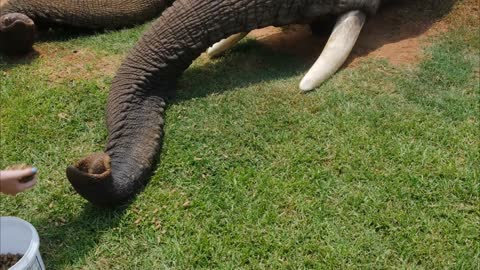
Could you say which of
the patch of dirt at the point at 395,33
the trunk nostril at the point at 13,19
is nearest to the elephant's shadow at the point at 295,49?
the patch of dirt at the point at 395,33

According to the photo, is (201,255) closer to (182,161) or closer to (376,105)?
(182,161)

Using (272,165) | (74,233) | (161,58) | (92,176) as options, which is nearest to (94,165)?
(92,176)

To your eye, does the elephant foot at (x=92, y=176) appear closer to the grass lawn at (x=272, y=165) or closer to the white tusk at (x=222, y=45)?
the grass lawn at (x=272, y=165)

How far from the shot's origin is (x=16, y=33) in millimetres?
5004

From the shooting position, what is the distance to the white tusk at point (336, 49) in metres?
4.45

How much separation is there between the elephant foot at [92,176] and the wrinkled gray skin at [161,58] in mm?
215

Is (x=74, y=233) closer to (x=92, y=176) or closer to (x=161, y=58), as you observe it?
(x=92, y=176)

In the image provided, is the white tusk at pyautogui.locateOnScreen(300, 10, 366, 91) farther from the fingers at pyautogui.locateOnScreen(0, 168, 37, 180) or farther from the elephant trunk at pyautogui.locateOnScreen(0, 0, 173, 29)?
the fingers at pyautogui.locateOnScreen(0, 168, 37, 180)

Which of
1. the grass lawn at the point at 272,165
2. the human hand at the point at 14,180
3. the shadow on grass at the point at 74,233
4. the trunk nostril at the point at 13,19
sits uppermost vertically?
the human hand at the point at 14,180

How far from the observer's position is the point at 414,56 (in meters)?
4.81

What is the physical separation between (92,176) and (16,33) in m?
2.42

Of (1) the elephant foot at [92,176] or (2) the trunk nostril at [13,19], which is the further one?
(2) the trunk nostril at [13,19]

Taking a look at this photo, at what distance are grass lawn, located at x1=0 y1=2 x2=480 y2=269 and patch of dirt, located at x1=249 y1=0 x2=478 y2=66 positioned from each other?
167 millimetres

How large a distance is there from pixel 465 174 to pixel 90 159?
2225 mm
